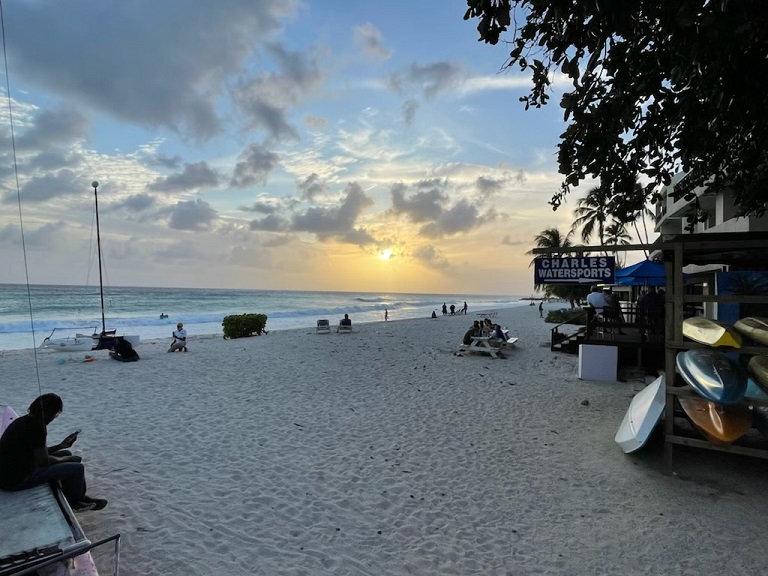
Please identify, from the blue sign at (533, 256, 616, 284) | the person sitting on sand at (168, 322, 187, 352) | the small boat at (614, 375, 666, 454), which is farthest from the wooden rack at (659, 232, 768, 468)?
the person sitting on sand at (168, 322, 187, 352)

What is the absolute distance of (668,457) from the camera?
4.83 meters

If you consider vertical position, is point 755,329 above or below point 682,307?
below

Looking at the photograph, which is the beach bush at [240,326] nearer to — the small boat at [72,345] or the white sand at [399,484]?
the small boat at [72,345]

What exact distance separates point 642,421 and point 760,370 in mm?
1368

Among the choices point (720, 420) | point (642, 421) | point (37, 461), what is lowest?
point (642, 421)

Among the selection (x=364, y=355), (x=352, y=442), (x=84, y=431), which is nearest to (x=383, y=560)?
(x=352, y=442)

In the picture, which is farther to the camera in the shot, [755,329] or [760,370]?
[755,329]

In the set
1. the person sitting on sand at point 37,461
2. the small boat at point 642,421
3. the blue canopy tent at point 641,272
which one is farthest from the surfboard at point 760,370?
the person sitting on sand at point 37,461

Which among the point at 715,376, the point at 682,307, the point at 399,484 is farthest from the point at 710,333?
the point at 399,484

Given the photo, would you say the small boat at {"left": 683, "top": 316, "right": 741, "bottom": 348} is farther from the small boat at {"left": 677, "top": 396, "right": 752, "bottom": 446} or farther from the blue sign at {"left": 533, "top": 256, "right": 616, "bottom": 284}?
the blue sign at {"left": 533, "top": 256, "right": 616, "bottom": 284}

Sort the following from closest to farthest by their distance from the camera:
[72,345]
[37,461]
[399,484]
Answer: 1. [37,461]
2. [399,484]
3. [72,345]

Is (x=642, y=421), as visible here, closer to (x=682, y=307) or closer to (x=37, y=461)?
(x=682, y=307)

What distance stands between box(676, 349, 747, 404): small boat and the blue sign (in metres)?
3.11

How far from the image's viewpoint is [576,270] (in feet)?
26.2
